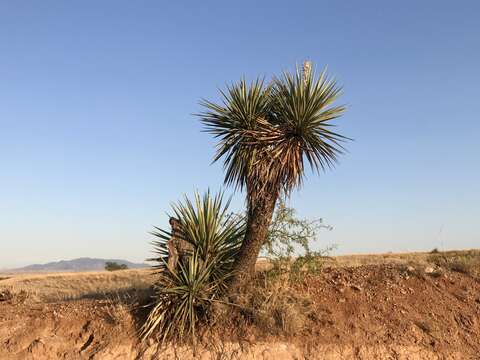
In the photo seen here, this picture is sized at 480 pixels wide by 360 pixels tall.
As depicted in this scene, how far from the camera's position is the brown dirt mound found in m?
10.7

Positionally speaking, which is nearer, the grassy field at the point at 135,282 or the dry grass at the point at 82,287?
the grassy field at the point at 135,282

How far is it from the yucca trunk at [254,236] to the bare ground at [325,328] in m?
1.20

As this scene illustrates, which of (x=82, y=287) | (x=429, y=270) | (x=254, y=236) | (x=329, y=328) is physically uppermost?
(x=254, y=236)

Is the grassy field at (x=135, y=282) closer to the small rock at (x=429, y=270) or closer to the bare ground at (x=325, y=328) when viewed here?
the small rock at (x=429, y=270)

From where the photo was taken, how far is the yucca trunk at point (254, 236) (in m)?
11.8

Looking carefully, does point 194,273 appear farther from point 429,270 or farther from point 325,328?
point 429,270

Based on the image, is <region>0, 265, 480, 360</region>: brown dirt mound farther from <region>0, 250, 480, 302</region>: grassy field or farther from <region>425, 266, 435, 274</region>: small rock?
<region>0, 250, 480, 302</region>: grassy field

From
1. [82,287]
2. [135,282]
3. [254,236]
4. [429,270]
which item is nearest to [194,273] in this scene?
[254,236]

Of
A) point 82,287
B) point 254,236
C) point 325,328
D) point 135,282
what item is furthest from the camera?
point 82,287

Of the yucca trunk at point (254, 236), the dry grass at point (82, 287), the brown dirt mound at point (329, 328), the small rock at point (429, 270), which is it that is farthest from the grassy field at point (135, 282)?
the yucca trunk at point (254, 236)

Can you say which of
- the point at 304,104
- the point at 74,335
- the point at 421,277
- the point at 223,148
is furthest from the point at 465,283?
the point at 74,335

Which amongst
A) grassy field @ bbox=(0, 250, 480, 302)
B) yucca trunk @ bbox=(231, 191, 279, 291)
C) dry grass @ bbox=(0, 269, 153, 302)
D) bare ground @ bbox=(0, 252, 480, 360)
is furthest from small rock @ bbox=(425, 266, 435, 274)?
dry grass @ bbox=(0, 269, 153, 302)

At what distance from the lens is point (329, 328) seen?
1112cm

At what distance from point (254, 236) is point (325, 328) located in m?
2.65
